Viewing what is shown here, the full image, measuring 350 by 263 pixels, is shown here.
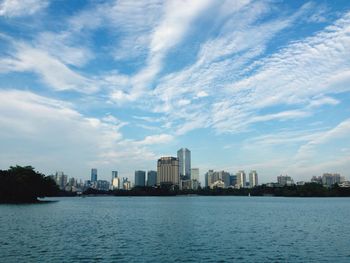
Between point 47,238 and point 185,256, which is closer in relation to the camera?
point 185,256

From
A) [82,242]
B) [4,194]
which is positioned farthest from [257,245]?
[4,194]

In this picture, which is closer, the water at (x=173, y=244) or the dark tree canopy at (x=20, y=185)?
the water at (x=173, y=244)

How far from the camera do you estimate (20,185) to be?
430ft

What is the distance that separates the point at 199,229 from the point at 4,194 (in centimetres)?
10124

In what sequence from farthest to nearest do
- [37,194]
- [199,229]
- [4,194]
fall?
1. [37,194]
2. [4,194]
3. [199,229]

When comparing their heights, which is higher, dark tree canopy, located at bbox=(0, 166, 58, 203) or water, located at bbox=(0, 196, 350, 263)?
dark tree canopy, located at bbox=(0, 166, 58, 203)

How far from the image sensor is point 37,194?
493 ft

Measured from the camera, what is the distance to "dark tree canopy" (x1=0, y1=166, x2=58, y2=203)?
130 metres

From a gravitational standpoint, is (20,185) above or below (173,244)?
above

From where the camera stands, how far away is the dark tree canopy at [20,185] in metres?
130

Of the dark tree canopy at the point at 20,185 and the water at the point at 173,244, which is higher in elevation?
the dark tree canopy at the point at 20,185

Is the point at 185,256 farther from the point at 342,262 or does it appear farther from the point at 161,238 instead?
the point at 342,262

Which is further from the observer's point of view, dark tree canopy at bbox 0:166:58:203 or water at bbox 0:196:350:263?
dark tree canopy at bbox 0:166:58:203

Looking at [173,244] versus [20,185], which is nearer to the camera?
[173,244]
